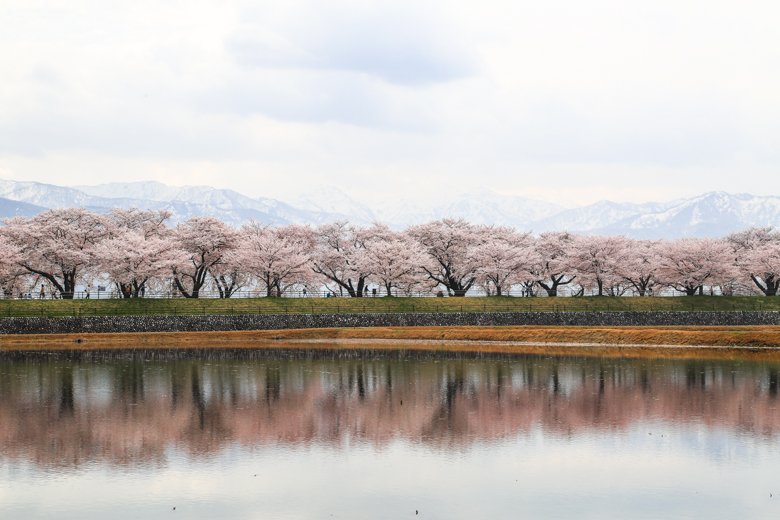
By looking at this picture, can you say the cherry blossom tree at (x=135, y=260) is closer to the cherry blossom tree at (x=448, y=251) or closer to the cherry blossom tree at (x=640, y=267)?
the cherry blossom tree at (x=448, y=251)

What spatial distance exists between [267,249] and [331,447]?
57436mm

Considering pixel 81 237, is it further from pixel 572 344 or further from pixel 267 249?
pixel 572 344

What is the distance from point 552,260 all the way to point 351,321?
32.6 m

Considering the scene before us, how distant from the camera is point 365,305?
66688 mm

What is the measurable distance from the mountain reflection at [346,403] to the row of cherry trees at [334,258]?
34531mm

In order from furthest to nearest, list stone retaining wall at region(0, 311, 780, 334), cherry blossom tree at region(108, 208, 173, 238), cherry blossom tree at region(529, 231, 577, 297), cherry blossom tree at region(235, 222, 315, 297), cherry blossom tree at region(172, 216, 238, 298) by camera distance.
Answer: cherry blossom tree at region(529, 231, 577, 297) < cherry blossom tree at region(108, 208, 173, 238) < cherry blossom tree at region(172, 216, 238, 298) < cherry blossom tree at region(235, 222, 315, 297) < stone retaining wall at region(0, 311, 780, 334)

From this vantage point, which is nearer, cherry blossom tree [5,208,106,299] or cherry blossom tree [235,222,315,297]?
cherry blossom tree [5,208,106,299]

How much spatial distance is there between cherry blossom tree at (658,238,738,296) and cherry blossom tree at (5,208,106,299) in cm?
6562

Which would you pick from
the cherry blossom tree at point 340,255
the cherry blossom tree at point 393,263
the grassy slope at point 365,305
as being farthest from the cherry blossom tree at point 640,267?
the cherry blossom tree at point 340,255

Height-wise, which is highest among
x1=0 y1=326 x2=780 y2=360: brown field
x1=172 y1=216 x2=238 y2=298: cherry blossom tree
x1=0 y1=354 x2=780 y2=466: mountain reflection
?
x1=172 y1=216 x2=238 y2=298: cherry blossom tree

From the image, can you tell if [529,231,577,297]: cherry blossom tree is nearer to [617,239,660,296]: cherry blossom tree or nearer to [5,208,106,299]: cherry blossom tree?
[617,239,660,296]: cherry blossom tree

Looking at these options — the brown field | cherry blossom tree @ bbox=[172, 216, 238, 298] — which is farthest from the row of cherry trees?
the brown field

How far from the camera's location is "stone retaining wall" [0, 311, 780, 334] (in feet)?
182

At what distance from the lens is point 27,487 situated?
43.8ft
